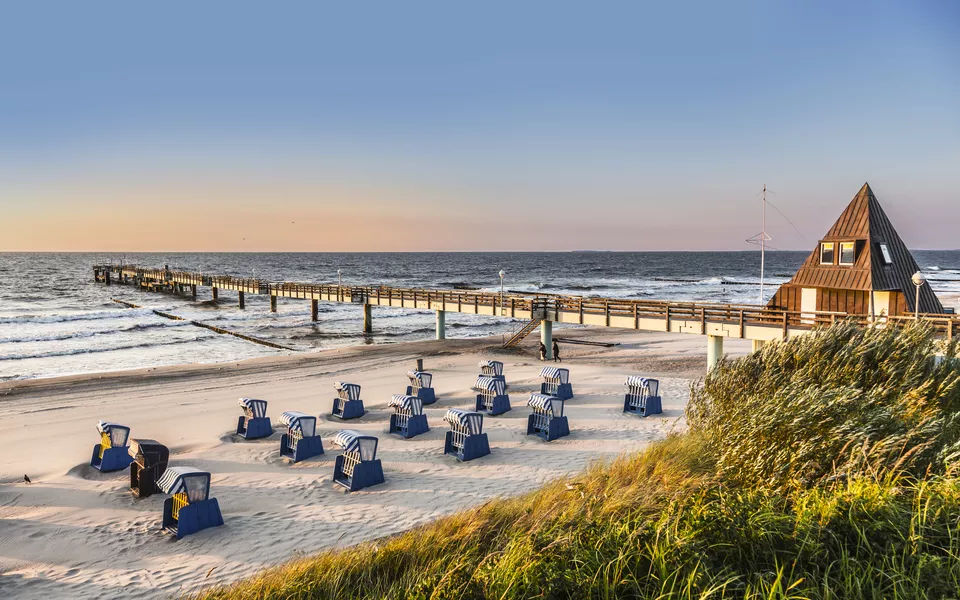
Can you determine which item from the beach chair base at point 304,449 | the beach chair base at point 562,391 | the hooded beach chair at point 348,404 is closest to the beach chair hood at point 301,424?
the beach chair base at point 304,449

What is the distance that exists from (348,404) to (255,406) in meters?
2.60

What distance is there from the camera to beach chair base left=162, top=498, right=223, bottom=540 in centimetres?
885

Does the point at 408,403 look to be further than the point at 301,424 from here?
Yes

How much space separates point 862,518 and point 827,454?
158cm

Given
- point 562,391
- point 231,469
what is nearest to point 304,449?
point 231,469

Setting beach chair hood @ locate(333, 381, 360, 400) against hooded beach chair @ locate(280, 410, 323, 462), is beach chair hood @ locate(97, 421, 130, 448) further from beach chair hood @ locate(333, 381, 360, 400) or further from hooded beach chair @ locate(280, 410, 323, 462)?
beach chair hood @ locate(333, 381, 360, 400)

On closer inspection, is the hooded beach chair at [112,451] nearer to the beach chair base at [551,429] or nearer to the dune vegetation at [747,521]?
the dune vegetation at [747,521]

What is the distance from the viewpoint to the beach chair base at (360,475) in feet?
35.2

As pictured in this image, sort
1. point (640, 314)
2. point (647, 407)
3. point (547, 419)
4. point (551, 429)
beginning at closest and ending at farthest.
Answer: point (551, 429), point (547, 419), point (647, 407), point (640, 314)

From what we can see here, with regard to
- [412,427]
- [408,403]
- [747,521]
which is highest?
[747,521]

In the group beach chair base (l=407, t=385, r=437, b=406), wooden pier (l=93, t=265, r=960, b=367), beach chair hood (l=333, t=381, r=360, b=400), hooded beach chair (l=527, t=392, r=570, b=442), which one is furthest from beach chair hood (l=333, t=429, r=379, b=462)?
wooden pier (l=93, t=265, r=960, b=367)

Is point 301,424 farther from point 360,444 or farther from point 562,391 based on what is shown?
point 562,391

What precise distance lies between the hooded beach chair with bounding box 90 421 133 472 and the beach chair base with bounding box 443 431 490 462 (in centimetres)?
676

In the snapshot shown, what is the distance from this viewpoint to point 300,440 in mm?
12336
